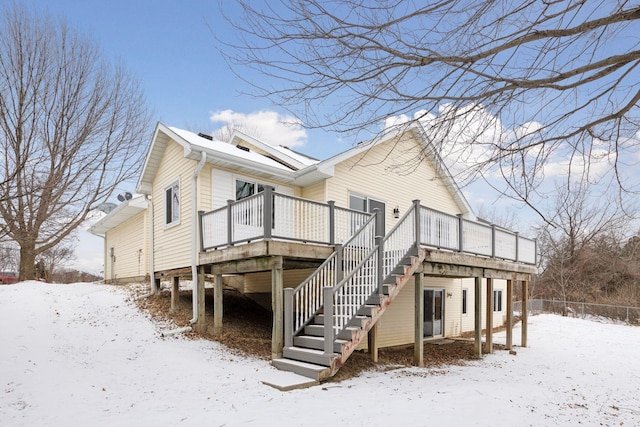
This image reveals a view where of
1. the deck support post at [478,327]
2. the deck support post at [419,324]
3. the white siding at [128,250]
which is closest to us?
the deck support post at [419,324]

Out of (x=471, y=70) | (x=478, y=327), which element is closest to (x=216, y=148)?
(x=471, y=70)

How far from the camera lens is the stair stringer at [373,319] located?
7.59 metres

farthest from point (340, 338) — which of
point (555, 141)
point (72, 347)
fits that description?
point (72, 347)

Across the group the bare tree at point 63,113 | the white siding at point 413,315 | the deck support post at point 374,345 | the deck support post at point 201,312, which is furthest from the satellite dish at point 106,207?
the deck support post at point 374,345

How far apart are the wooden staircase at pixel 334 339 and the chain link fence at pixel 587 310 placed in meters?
22.7

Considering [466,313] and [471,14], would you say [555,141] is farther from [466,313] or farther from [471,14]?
[466,313]

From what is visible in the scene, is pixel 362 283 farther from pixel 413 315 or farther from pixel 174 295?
pixel 413 315

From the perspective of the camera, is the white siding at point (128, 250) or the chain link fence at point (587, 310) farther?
the chain link fence at point (587, 310)

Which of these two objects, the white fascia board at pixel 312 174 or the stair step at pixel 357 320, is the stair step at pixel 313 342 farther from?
the white fascia board at pixel 312 174

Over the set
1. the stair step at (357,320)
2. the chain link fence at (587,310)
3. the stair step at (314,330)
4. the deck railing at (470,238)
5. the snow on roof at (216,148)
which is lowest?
the chain link fence at (587,310)

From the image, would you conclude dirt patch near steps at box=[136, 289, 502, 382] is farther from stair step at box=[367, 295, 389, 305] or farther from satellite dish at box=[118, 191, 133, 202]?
satellite dish at box=[118, 191, 133, 202]

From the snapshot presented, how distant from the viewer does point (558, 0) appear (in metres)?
3.95

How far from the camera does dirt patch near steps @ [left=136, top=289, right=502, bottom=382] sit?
30.6 ft

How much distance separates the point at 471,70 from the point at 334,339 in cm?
535
